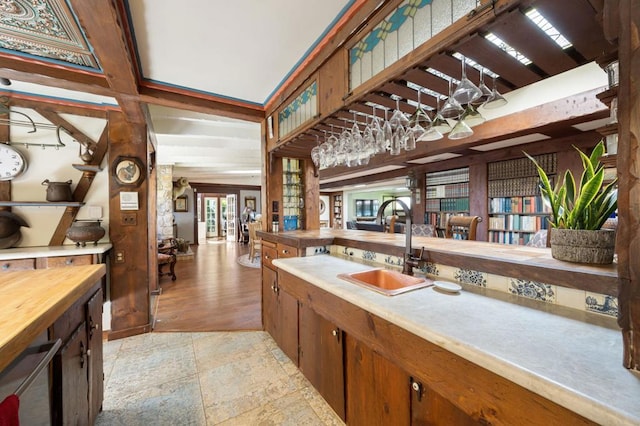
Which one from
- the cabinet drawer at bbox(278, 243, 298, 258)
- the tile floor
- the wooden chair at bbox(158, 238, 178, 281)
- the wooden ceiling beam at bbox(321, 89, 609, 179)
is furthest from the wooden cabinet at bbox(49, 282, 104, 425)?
the wooden ceiling beam at bbox(321, 89, 609, 179)

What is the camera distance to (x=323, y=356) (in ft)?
5.31

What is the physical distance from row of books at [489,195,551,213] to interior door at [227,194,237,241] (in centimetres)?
876

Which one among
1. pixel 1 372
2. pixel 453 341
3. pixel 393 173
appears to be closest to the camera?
pixel 1 372

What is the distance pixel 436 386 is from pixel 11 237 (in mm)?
3624

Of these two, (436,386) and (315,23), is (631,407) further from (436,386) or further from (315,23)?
(315,23)

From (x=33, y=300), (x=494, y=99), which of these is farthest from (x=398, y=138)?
(x=33, y=300)

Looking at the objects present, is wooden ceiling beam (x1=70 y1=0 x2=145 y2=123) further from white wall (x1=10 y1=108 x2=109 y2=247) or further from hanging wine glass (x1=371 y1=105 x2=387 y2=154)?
hanging wine glass (x1=371 y1=105 x2=387 y2=154)

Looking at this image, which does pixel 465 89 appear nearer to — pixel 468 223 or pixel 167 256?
pixel 468 223

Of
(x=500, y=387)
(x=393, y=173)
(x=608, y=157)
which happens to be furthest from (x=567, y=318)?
(x=393, y=173)

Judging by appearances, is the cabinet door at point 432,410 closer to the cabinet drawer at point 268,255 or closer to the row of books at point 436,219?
the cabinet drawer at point 268,255

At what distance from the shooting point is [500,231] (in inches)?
173

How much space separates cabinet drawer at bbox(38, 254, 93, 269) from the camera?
226 cm

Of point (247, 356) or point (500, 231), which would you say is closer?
point (247, 356)

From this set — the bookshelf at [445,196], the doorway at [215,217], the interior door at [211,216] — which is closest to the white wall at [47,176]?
the bookshelf at [445,196]
